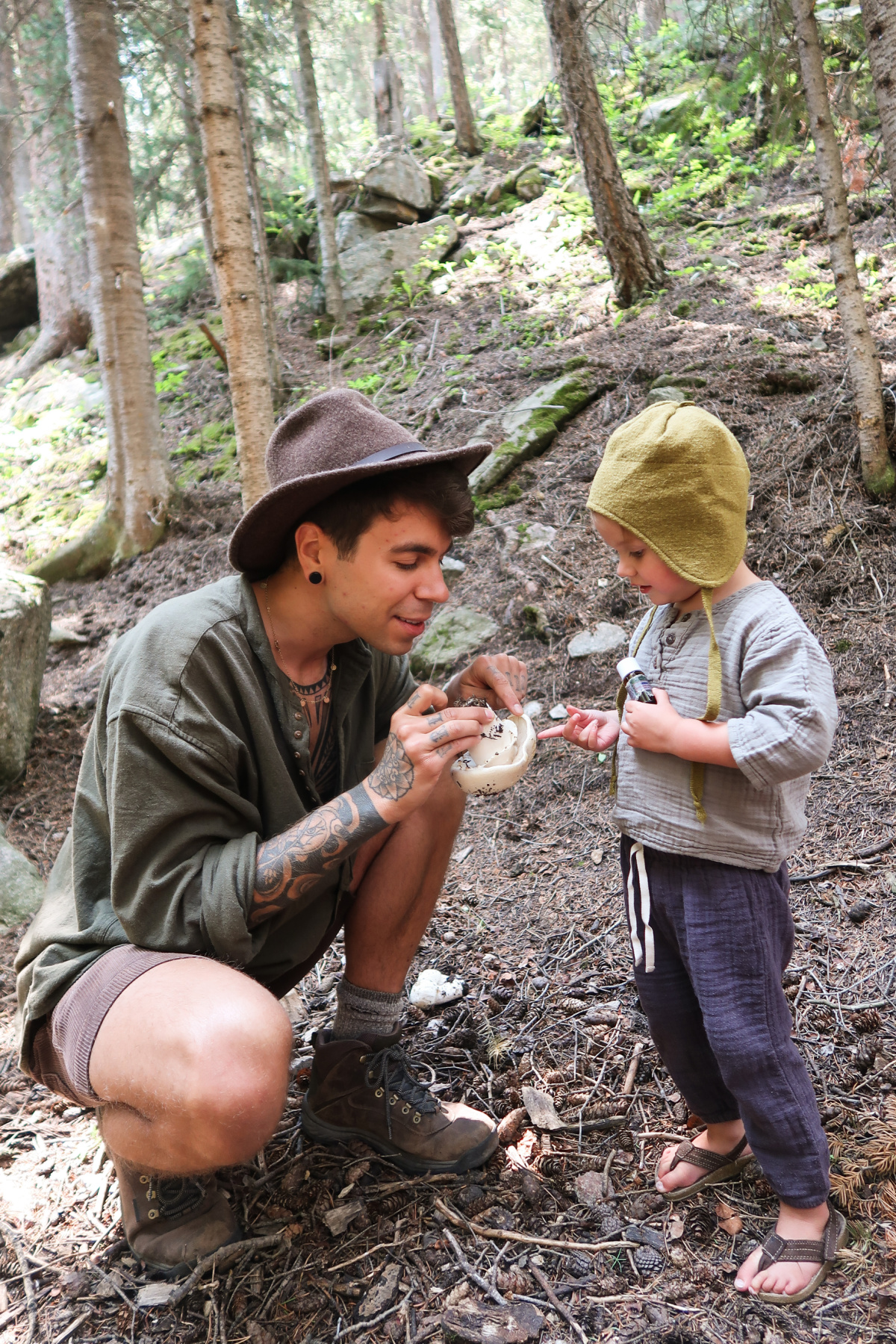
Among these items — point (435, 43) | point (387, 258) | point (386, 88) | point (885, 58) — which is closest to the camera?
point (885, 58)

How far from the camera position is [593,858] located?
351 centimetres

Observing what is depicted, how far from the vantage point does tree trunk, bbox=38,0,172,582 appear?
289 inches

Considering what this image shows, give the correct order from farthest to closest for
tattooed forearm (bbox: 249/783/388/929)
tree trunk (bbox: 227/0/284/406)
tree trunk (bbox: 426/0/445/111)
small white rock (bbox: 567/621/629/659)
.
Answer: tree trunk (bbox: 426/0/445/111) → tree trunk (bbox: 227/0/284/406) → small white rock (bbox: 567/621/629/659) → tattooed forearm (bbox: 249/783/388/929)

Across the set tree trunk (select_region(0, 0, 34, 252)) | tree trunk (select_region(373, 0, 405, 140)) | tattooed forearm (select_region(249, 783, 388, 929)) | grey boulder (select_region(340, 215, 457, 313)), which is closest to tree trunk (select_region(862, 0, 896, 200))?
tattooed forearm (select_region(249, 783, 388, 929))

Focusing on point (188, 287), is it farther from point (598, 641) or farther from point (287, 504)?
point (287, 504)

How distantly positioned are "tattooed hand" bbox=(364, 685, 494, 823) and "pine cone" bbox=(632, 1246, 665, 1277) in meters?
1.11

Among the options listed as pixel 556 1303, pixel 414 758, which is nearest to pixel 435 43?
pixel 414 758

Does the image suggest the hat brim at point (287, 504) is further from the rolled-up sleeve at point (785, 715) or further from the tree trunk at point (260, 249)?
the tree trunk at point (260, 249)

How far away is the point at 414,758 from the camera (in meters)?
1.96

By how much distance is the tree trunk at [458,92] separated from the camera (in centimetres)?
1278

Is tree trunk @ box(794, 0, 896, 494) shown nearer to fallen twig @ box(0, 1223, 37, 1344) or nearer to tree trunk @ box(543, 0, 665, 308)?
tree trunk @ box(543, 0, 665, 308)

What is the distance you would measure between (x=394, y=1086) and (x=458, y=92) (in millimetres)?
14445

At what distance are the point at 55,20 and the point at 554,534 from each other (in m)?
8.93

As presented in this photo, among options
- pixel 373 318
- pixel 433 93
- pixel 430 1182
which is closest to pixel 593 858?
pixel 430 1182
